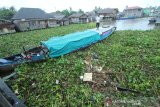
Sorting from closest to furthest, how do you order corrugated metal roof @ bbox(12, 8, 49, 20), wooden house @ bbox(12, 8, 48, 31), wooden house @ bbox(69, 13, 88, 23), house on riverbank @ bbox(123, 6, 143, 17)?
wooden house @ bbox(12, 8, 48, 31)
corrugated metal roof @ bbox(12, 8, 49, 20)
wooden house @ bbox(69, 13, 88, 23)
house on riverbank @ bbox(123, 6, 143, 17)

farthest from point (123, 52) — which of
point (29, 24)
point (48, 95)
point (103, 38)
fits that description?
point (29, 24)

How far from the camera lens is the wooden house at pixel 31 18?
2708cm

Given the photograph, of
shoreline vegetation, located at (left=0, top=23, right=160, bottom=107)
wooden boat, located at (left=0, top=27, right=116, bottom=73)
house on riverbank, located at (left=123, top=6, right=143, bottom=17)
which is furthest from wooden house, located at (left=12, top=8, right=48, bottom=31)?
house on riverbank, located at (left=123, top=6, right=143, bottom=17)

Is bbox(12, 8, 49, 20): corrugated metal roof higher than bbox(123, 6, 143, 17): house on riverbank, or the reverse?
bbox(123, 6, 143, 17): house on riverbank

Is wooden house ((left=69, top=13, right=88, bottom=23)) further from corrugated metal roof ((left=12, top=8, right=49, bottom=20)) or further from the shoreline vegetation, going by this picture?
the shoreline vegetation

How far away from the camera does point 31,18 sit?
28.4m

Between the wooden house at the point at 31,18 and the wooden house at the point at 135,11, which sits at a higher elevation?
the wooden house at the point at 135,11

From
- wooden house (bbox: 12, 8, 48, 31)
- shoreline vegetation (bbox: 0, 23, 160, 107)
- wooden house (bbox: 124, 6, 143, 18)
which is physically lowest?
shoreline vegetation (bbox: 0, 23, 160, 107)

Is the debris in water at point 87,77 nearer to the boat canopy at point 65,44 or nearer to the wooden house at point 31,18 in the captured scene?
the boat canopy at point 65,44

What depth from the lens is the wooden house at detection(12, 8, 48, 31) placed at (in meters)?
27.1

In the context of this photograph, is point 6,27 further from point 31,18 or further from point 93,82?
point 93,82

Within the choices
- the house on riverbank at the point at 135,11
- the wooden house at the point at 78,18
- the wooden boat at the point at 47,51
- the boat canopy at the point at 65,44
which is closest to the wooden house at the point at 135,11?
the house on riverbank at the point at 135,11

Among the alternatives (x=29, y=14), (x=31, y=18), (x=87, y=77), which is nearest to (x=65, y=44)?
(x=87, y=77)

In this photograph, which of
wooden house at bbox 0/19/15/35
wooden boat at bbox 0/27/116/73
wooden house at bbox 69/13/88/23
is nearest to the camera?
wooden boat at bbox 0/27/116/73
